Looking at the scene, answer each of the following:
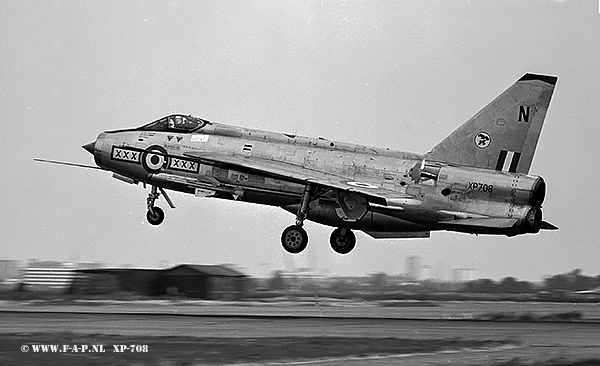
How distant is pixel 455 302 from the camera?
41.3 metres

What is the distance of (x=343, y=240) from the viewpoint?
128ft

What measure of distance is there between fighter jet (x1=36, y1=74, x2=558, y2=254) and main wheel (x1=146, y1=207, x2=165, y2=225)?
47 millimetres

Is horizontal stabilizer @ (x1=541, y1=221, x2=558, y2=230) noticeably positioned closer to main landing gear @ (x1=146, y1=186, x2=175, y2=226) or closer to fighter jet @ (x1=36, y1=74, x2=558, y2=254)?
fighter jet @ (x1=36, y1=74, x2=558, y2=254)

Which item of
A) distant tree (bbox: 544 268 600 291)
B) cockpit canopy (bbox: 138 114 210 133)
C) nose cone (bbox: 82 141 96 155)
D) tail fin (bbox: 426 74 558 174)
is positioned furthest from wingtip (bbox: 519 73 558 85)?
nose cone (bbox: 82 141 96 155)

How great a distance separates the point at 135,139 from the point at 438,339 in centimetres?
1421

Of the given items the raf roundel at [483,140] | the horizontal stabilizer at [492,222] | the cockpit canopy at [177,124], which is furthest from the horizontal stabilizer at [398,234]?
the cockpit canopy at [177,124]

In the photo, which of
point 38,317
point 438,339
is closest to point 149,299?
point 38,317

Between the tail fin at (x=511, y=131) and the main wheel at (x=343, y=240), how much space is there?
4.36m

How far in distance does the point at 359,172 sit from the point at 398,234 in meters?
2.66

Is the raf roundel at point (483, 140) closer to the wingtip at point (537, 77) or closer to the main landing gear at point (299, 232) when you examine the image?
the wingtip at point (537, 77)

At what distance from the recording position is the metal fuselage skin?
34.9 m

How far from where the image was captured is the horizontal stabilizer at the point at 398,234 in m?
38.0

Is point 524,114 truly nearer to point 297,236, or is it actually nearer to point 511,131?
point 511,131

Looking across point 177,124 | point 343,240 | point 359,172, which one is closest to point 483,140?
point 359,172
